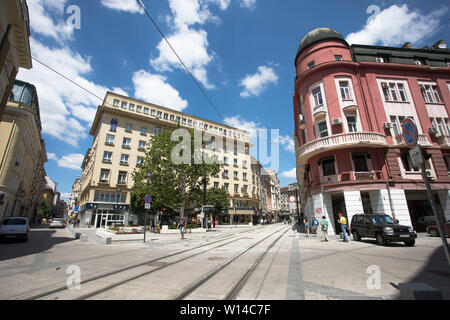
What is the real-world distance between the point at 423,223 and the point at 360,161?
6.96 metres

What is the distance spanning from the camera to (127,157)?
38312 mm

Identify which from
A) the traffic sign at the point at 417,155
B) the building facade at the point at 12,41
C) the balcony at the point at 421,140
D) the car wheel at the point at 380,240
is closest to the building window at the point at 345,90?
the balcony at the point at 421,140

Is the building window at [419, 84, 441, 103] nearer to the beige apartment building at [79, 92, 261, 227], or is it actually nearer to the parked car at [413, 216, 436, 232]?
the parked car at [413, 216, 436, 232]

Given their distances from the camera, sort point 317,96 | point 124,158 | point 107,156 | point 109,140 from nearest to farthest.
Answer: point 317,96
point 107,156
point 109,140
point 124,158

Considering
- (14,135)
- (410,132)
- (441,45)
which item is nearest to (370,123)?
(410,132)

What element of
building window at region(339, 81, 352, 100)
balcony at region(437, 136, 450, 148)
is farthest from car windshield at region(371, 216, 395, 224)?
balcony at region(437, 136, 450, 148)

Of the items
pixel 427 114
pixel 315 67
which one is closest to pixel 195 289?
pixel 315 67

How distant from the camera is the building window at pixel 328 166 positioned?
1809 centimetres

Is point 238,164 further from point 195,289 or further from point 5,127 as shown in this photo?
point 195,289

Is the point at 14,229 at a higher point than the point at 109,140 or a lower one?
lower

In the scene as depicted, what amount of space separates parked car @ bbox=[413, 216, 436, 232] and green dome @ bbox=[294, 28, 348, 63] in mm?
18006

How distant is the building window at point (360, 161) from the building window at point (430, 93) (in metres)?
10.1

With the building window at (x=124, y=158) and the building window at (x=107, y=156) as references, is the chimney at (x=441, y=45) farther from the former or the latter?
the building window at (x=107, y=156)

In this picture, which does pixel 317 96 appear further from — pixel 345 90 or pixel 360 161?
pixel 360 161
